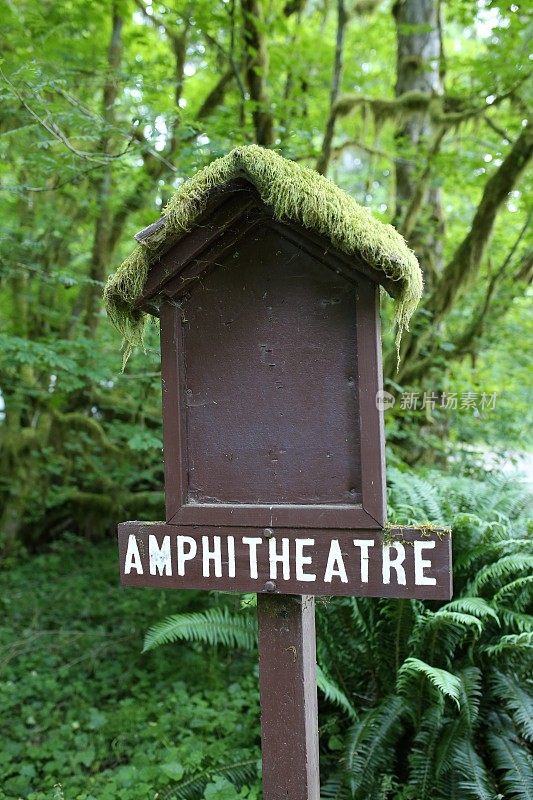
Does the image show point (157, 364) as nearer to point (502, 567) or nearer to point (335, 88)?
point (335, 88)

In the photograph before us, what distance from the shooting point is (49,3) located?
6773mm

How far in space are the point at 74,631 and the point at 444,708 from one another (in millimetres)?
3593

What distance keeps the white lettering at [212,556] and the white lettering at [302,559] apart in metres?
0.26

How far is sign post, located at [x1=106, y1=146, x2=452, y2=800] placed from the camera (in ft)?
6.38

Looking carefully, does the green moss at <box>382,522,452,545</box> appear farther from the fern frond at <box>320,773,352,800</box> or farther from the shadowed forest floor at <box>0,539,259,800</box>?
the shadowed forest floor at <box>0,539,259,800</box>

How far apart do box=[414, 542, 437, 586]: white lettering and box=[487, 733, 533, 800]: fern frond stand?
1604mm

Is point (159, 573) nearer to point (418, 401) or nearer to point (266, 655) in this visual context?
point (266, 655)

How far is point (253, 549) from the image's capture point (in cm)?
207

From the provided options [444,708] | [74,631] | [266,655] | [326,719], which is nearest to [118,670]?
[74,631]

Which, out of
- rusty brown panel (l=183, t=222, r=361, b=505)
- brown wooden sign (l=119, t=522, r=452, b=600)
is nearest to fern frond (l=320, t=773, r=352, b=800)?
brown wooden sign (l=119, t=522, r=452, b=600)

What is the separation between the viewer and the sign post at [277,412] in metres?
1.94

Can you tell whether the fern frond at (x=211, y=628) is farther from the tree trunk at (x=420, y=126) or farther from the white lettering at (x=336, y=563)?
the tree trunk at (x=420, y=126)

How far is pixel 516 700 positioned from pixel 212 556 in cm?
195

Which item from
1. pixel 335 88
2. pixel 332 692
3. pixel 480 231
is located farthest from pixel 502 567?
pixel 335 88
